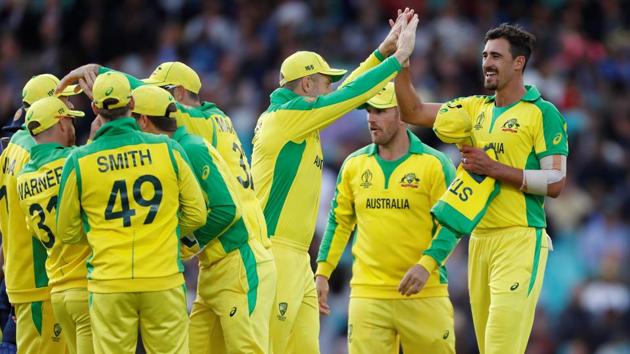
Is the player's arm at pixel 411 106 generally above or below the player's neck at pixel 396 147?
above

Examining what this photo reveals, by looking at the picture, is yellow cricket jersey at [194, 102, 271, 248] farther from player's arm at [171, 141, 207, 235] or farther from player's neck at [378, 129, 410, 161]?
player's neck at [378, 129, 410, 161]

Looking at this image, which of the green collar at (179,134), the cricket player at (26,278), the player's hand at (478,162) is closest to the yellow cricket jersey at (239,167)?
the green collar at (179,134)

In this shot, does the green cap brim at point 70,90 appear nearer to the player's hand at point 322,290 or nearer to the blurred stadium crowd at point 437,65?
the player's hand at point 322,290

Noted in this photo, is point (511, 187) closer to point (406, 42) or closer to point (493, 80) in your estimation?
point (493, 80)

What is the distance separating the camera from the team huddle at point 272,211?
9.46 m

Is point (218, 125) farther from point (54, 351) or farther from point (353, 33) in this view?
point (353, 33)

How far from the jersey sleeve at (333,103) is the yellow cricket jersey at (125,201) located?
1.50 meters

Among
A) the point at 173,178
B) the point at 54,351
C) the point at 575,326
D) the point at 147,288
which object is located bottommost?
the point at 575,326

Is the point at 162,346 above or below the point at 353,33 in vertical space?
below

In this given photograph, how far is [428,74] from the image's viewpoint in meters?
18.9

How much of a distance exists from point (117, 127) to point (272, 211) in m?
1.87

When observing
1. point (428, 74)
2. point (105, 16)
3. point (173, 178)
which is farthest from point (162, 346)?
point (105, 16)

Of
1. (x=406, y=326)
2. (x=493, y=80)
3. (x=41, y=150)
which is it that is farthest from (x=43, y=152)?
(x=493, y=80)

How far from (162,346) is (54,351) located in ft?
5.30
